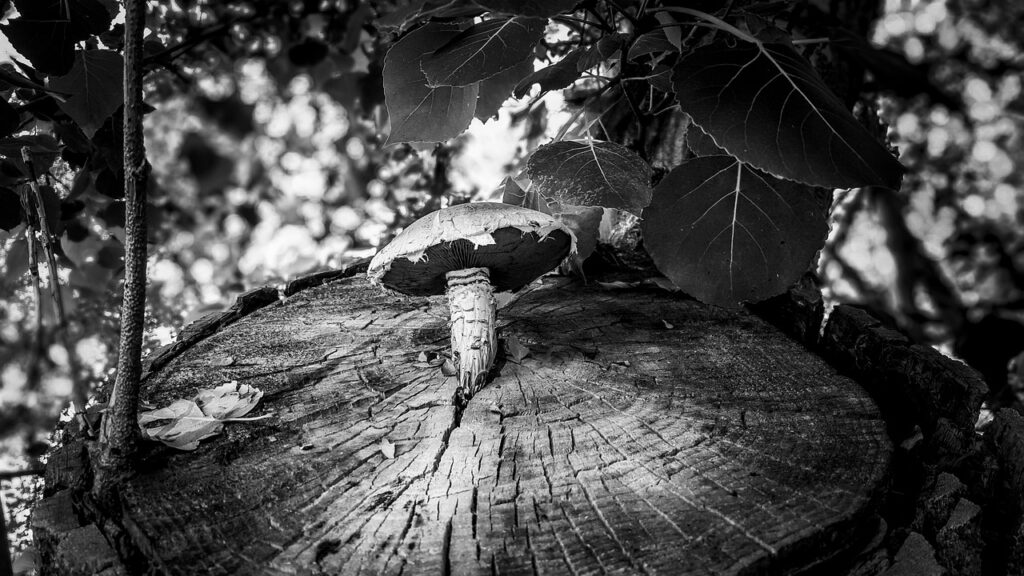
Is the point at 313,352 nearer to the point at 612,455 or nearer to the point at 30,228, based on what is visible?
the point at 30,228

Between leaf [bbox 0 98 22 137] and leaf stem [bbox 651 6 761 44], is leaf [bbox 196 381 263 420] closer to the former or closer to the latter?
leaf [bbox 0 98 22 137]

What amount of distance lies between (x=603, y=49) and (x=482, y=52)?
1.02ft

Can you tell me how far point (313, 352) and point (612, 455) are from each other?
2.59 ft

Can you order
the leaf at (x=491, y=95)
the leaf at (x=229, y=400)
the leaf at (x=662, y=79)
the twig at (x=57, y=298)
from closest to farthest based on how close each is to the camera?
the twig at (x=57, y=298) → the leaf at (x=229, y=400) → the leaf at (x=662, y=79) → the leaf at (x=491, y=95)

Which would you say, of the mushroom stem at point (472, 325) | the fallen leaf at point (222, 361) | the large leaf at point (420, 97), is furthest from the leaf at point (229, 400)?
the large leaf at point (420, 97)

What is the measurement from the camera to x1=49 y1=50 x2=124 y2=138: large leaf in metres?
1.32

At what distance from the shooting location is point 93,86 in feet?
4.39

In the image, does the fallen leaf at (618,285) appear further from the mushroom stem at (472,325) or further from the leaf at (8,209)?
the leaf at (8,209)

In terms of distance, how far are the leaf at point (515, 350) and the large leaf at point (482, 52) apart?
60cm

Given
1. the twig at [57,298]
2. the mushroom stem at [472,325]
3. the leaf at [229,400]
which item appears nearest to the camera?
the twig at [57,298]

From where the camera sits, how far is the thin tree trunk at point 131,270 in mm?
954

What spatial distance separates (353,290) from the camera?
6.25 feet

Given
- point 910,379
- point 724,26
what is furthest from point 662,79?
point 910,379

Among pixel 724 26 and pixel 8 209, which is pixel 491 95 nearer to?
pixel 724 26
